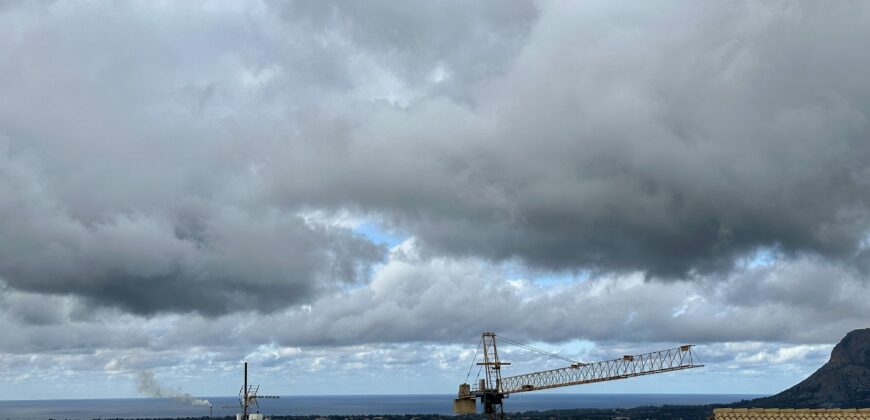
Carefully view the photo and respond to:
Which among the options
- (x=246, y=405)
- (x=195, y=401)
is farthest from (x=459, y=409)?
(x=246, y=405)

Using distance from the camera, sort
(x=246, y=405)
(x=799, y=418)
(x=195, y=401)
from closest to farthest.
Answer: (x=799, y=418), (x=246, y=405), (x=195, y=401)

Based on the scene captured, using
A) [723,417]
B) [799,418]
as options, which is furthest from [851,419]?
[723,417]

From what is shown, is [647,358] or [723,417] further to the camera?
[647,358]

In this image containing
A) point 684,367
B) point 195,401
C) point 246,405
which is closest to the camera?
point 246,405

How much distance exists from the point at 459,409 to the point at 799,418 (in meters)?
105

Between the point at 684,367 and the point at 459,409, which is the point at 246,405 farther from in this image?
the point at 684,367

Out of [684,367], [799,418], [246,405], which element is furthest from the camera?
[684,367]

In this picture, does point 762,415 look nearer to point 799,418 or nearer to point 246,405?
point 799,418

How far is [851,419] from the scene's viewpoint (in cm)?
9319

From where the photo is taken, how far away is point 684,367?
618 feet

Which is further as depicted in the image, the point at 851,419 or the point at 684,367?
the point at 684,367

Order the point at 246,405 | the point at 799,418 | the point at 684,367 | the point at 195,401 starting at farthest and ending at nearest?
the point at 684,367, the point at 195,401, the point at 246,405, the point at 799,418

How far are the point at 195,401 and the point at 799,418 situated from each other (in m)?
100

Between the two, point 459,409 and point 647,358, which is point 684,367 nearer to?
point 647,358
